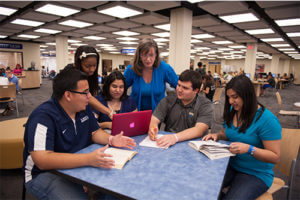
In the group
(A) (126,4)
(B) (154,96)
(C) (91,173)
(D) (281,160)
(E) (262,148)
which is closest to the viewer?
(C) (91,173)

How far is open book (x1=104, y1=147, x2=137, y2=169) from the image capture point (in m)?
1.14

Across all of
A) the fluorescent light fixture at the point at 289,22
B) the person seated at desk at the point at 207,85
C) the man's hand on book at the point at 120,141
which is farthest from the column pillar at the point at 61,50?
the man's hand on book at the point at 120,141

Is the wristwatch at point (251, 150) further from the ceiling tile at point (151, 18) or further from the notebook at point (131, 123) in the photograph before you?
the ceiling tile at point (151, 18)

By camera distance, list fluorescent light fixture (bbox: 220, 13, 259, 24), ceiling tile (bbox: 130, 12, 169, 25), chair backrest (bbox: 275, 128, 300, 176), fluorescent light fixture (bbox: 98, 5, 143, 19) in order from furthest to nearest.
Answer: ceiling tile (bbox: 130, 12, 169, 25), fluorescent light fixture (bbox: 220, 13, 259, 24), fluorescent light fixture (bbox: 98, 5, 143, 19), chair backrest (bbox: 275, 128, 300, 176)

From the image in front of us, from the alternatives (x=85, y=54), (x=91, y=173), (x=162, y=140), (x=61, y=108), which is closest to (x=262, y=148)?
(x=162, y=140)

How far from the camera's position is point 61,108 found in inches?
52.0

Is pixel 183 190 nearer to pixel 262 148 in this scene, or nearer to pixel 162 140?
pixel 162 140

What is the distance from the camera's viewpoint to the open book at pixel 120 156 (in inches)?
45.0

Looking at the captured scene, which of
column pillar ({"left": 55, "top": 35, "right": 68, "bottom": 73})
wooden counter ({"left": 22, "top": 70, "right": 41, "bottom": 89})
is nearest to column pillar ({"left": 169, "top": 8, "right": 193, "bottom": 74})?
column pillar ({"left": 55, "top": 35, "right": 68, "bottom": 73})

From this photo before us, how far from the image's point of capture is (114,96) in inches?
86.9

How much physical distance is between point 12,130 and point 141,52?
2117 millimetres

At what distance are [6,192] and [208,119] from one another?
234cm

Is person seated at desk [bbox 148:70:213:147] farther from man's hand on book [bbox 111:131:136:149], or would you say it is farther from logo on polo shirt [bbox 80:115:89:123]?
logo on polo shirt [bbox 80:115:89:123]

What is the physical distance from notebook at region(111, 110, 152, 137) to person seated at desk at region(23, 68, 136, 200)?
11cm
